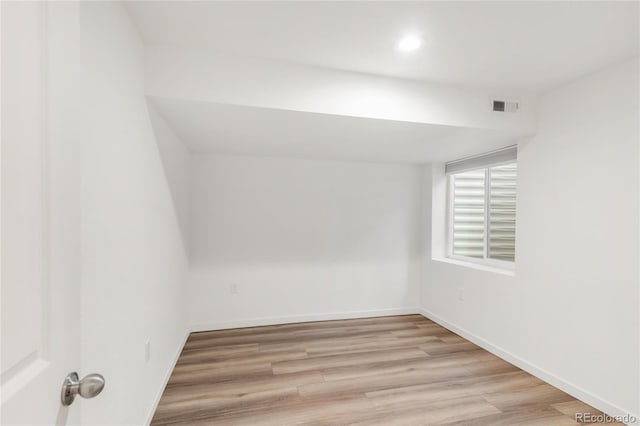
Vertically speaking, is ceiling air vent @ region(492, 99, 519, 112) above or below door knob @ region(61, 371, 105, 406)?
above

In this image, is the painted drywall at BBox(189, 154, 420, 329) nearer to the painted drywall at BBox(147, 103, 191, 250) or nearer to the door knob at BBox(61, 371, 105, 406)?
the painted drywall at BBox(147, 103, 191, 250)

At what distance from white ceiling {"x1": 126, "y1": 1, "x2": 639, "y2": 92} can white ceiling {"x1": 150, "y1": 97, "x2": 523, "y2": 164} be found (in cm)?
36

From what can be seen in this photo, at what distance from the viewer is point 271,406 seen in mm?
1961

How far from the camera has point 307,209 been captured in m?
3.51

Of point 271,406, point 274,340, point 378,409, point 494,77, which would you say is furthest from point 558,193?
point 274,340

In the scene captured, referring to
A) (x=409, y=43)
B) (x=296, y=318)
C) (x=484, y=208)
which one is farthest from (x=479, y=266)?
(x=409, y=43)

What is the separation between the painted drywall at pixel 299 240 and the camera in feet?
10.6

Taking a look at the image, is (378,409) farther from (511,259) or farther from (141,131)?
(141,131)

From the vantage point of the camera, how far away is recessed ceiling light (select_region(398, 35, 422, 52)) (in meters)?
1.59

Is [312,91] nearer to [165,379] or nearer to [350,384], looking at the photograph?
[350,384]

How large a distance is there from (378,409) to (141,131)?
7.58 ft

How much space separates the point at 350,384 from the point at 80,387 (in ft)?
6.62

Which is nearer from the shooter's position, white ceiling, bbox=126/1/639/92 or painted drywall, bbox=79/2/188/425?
painted drywall, bbox=79/2/188/425

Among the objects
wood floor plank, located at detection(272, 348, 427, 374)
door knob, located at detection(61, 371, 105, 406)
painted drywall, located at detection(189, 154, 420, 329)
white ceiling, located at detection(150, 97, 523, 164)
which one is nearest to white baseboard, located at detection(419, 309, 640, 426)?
wood floor plank, located at detection(272, 348, 427, 374)
